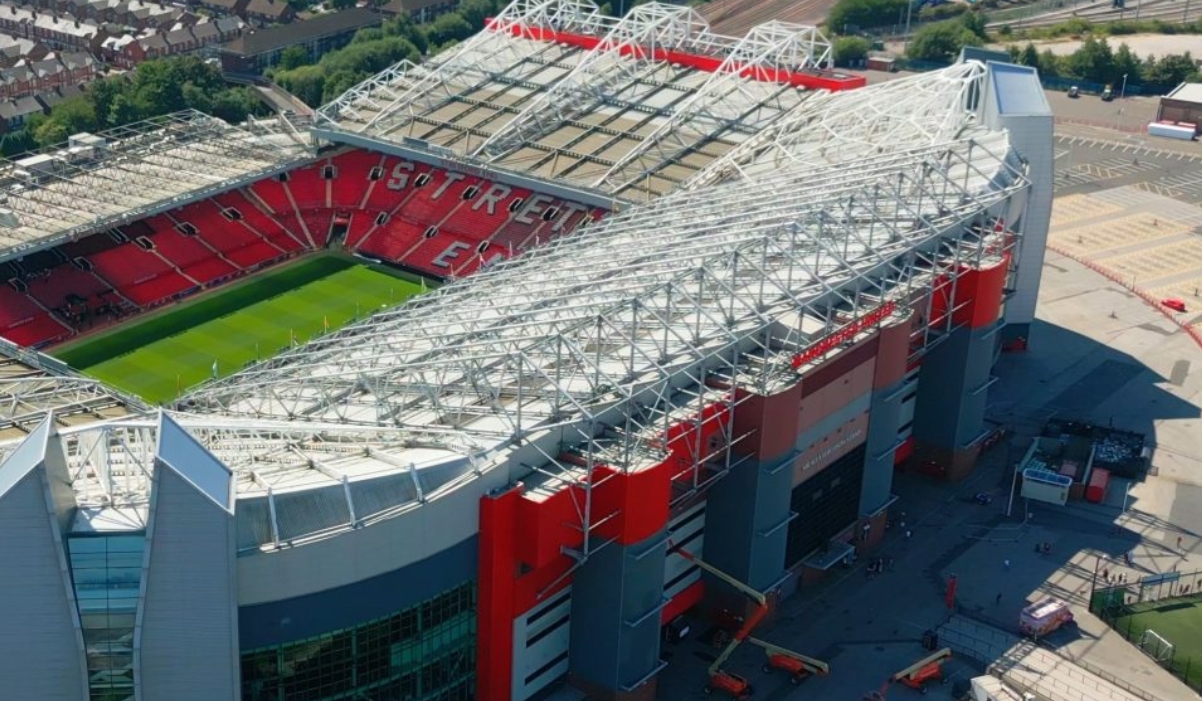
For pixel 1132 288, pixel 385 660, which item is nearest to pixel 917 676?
pixel 385 660

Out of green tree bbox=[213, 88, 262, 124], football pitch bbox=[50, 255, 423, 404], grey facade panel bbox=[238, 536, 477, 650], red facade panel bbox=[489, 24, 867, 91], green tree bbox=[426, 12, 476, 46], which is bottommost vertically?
football pitch bbox=[50, 255, 423, 404]

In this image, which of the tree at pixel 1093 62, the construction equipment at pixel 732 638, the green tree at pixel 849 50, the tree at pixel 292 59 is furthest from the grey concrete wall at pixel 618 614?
the tree at pixel 1093 62

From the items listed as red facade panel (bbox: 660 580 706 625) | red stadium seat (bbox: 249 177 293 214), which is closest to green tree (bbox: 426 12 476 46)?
red stadium seat (bbox: 249 177 293 214)

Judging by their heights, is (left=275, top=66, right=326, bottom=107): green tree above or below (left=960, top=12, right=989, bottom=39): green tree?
below

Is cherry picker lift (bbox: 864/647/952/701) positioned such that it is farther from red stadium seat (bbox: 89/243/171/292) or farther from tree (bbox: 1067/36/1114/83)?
tree (bbox: 1067/36/1114/83)

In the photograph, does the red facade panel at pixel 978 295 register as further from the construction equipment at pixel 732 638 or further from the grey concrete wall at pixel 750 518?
the construction equipment at pixel 732 638

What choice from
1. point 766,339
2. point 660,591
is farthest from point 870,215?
point 660,591

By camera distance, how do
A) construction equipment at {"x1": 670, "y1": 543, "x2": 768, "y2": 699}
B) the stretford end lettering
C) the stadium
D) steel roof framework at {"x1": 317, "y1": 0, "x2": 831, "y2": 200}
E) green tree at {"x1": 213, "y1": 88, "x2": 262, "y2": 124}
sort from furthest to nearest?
green tree at {"x1": 213, "y1": 88, "x2": 262, "y2": 124} → steel roof framework at {"x1": 317, "y1": 0, "x2": 831, "y2": 200} → the stretford end lettering → construction equipment at {"x1": 670, "y1": 543, "x2": 768, "y2": 699} → the stadium

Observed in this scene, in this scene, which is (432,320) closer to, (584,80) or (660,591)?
(660,591)
